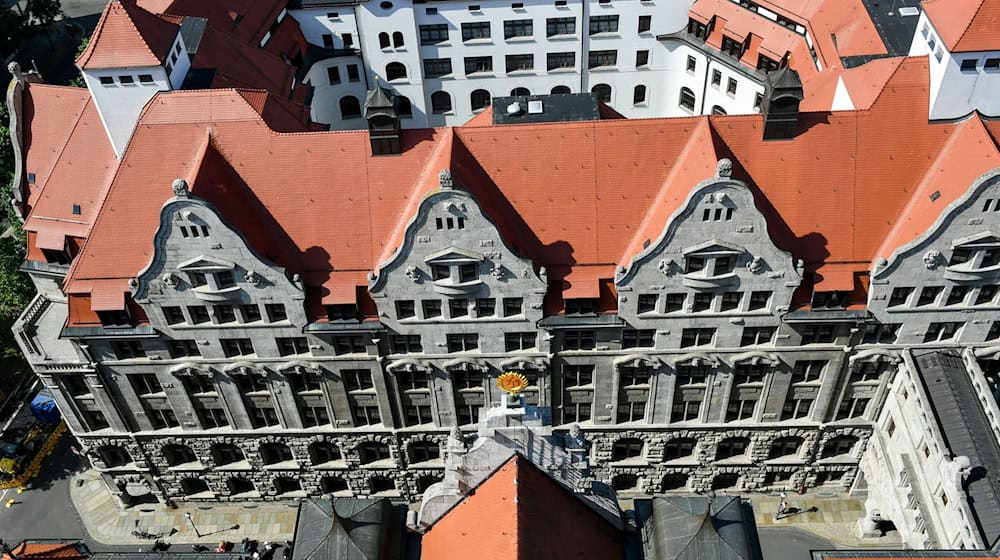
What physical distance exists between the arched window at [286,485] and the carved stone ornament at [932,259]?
2126 inches

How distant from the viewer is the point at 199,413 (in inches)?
2645

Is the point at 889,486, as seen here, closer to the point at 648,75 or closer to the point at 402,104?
the point at 648,75

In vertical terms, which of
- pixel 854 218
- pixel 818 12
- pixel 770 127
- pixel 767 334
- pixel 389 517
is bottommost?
pixel 389 517

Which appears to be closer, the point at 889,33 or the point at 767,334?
the point at 767,334

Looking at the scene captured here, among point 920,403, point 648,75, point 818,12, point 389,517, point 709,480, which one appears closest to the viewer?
point 389,517

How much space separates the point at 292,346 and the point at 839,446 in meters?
46.1

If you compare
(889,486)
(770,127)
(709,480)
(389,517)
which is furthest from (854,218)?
(389,517)

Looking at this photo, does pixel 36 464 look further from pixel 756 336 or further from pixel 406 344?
pixel 756 336

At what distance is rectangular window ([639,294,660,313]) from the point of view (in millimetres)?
58500

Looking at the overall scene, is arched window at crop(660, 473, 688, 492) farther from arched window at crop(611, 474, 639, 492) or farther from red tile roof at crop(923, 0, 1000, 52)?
red tile roof at crop(923, 0, 1000, 52)

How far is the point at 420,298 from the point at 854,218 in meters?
31.2

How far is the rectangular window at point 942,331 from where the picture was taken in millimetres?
60219

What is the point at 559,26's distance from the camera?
90375 millimetres

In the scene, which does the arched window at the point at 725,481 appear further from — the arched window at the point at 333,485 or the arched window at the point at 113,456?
the arched window at the point at 113,456
